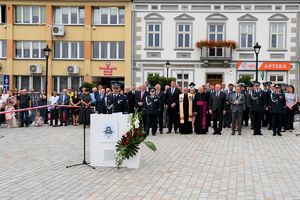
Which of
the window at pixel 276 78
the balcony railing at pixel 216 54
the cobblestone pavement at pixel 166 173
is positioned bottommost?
the cobblestone pavement at pixel 166 173

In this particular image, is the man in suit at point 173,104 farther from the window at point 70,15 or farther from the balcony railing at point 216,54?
Result: the window at point 70,15

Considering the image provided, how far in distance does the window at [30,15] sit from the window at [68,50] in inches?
96.2

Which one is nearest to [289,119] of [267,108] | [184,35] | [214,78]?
[267,108]

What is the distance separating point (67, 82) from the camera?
40.5 metres

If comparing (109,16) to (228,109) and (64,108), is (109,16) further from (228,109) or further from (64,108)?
(228,109)

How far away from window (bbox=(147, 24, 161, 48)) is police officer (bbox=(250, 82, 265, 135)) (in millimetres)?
20936

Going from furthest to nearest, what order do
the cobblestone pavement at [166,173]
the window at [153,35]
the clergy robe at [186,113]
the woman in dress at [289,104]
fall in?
the window at [153,35], the woman in dress at [289,104], the clergy robe at [186,113], the cobblestone pavement at [166,173]

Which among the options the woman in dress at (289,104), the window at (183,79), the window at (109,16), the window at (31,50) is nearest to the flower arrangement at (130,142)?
the woman in dress at (289,104)

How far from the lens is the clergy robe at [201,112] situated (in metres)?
18.7

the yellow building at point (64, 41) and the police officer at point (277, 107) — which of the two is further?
the yellow building at point (64, 41)

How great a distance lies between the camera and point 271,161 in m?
11.2

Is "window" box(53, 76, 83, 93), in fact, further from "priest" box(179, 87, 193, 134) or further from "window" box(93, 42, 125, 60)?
"priest" box(179, 87, 193, 134)

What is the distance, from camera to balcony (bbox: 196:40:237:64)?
123 feet

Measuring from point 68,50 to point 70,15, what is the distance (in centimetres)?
297
